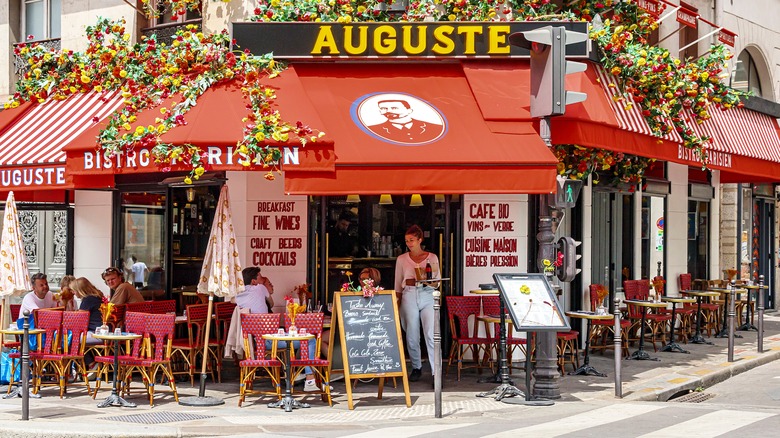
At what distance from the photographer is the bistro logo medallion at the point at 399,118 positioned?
12.7 m

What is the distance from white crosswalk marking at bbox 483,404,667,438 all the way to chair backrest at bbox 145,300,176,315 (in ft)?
19.0

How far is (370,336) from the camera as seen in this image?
39.7 feet

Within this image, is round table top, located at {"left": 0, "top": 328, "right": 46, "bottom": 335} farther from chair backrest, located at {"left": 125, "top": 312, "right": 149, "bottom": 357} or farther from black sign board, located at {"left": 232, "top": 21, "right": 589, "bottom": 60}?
black sign board, located at {"left": 232, "top": 21, "right": 589, "bottom": 60}

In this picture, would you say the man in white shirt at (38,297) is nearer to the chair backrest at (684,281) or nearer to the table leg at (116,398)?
the table leg at (116,398)

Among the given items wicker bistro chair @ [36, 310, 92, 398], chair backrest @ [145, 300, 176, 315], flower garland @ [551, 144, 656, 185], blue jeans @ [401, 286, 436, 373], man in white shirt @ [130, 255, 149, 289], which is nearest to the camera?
wicker bistro chair @ [36, 310, 92, 398]

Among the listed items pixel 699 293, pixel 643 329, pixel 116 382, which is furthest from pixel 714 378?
pixel 116 382

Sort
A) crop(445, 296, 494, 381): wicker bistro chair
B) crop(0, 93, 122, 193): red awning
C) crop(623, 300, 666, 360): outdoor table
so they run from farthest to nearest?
crop(623, 300, 666, 360): outdoor table < crop(445, 296, 494, 381): wicker bistro chair < crop(0, 93, 122, 193): red awning

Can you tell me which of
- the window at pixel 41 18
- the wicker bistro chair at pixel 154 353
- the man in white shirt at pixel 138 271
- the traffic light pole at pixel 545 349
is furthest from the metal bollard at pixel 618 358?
the window at pixel 41 18

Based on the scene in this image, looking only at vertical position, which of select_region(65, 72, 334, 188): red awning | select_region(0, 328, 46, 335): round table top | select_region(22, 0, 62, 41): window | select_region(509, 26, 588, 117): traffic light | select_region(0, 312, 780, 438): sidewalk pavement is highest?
select_region(22, 0, 62, 41): window

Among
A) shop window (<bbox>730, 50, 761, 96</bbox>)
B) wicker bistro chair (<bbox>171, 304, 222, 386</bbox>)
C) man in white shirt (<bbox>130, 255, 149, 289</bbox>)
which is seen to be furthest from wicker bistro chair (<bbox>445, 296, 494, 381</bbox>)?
shop window (<bbox>730, 50, 761, 96</bbox>)

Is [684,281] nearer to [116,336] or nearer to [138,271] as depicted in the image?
[138,271]

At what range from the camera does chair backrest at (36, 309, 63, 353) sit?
42.1 feet

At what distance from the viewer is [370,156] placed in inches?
482

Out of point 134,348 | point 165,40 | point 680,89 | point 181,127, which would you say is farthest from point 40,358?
point 680,89
